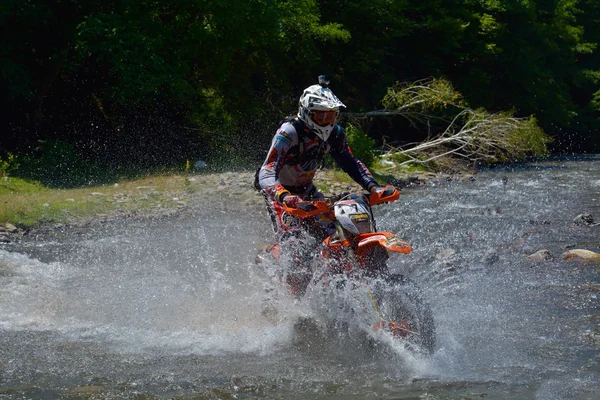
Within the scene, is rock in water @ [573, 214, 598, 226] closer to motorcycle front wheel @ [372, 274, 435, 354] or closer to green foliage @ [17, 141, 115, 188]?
motorcycle front wheel @ [372, 274, 435, 354]

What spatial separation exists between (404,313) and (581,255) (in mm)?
5420

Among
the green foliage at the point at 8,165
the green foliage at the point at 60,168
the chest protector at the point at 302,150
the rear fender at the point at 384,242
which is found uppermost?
the chest protector at the point at 302,150

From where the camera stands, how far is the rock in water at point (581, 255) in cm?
1072

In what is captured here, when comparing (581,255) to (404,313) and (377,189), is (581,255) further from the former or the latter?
(404,313)

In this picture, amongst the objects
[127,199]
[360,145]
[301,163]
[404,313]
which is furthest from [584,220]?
[127,199]

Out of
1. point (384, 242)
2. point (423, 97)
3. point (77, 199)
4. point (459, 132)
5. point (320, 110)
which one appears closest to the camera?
point (384, 242)

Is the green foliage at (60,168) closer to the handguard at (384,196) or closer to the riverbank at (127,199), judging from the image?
the riverbank at (127,199)

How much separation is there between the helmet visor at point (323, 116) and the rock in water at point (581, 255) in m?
5.23

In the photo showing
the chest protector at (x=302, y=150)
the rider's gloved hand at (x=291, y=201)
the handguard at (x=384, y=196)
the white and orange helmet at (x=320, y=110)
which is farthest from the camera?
the chest protector at (x=302, y=150)

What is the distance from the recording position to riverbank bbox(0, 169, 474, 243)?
47.4 ft

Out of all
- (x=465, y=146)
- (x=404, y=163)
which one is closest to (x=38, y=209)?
(x=404, y=163)

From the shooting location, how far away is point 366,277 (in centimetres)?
661

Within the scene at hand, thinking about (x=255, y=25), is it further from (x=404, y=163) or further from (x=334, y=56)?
(x=334, y=56)

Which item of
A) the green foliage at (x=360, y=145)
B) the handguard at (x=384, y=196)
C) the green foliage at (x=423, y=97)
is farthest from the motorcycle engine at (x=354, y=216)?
the green foliage at (x=423, y=97)
